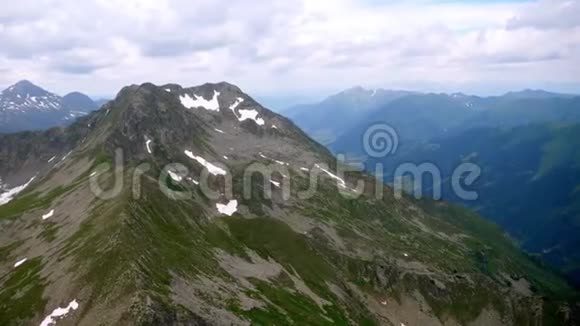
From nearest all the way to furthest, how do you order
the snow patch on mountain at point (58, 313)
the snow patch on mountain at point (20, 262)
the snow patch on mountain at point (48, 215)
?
the snow patch on mountain at point (58, 313) → the snow patch on mountain at point (20, 262) → the snow patch on mountain at point (48, 215)

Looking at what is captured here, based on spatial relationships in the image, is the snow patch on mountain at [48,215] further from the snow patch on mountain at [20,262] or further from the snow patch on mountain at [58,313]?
the snow patch on mountain at [58,313]

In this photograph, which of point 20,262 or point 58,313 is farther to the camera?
point 20,262

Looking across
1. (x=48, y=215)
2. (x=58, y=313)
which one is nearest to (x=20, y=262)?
(x=48, y=215)

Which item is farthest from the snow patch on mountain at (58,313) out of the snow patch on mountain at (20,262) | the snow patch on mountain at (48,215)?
the snow patch on mountain at (48,215)

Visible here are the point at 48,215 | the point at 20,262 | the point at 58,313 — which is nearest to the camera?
the point at 58,313

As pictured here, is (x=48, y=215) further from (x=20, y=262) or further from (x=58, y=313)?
(x=58, y=313)

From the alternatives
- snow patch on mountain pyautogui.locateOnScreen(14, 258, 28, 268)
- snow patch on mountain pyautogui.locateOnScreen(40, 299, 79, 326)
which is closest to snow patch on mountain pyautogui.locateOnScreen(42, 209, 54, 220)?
snow patch on mountain pyautogui.locateOnScreen(14, 258, 28, 268)

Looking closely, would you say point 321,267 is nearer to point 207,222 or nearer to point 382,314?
point 382,314

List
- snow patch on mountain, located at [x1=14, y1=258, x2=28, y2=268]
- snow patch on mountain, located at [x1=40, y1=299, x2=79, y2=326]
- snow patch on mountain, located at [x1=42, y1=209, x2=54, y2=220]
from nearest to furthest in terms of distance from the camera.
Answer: snow patch on mountain, located at [x1=40, y1=299, x2=79, y2=326], snow patch on mountain, located at [x1=14, y1=258, x2=28, y2=268], snow patch on mountain, located at [x1=42, y1=209, x2=54, y2=220]

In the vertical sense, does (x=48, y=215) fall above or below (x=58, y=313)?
above

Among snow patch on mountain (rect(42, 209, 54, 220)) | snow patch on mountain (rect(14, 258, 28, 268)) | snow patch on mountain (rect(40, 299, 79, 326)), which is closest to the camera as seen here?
snow patch on mountain (rect(40, 299, 79, 326))

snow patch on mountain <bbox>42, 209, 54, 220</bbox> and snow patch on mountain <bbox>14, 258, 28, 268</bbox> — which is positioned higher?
snow patch on mountain <bbox>42, 209, 54, 220</bbox>

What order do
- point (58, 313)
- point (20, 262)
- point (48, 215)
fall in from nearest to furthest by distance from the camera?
point (58, 313) → point (20, 262) → point (48, 215)

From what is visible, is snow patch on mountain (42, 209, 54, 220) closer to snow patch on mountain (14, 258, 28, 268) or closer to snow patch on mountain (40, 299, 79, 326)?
snow patch on mountain (14, 258, 28, 268)
